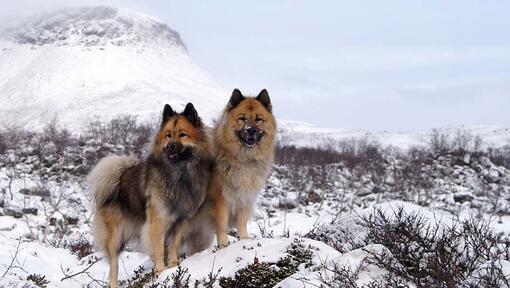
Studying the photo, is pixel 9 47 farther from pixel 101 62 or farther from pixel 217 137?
pixel 217 137

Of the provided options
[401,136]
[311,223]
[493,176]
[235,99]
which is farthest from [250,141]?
[401,136]

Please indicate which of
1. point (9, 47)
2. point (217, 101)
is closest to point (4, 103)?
point (217, 101)

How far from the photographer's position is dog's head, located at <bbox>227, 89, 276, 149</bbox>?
667cm

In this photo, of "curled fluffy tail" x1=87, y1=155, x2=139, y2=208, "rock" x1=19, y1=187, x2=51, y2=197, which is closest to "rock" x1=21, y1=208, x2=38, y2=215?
"rock" x1=19, y1=187, x2=51, y2=197

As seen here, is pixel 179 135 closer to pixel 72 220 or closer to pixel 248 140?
pixel 248 140

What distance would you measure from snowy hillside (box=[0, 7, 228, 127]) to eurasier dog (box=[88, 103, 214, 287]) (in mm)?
Result: 77809

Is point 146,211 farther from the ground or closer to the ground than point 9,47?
closer to the ground

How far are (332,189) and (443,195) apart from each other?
577cm

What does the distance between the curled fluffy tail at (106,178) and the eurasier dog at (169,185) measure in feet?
0.49

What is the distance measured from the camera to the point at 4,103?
12238 cm

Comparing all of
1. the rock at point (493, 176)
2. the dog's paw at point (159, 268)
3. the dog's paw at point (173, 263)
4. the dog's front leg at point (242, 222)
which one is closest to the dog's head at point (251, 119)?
the dog's front leg at point (242, 222)

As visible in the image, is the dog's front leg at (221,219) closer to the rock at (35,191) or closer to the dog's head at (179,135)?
the dog's head at (179,135)

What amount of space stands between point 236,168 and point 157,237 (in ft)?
4.08

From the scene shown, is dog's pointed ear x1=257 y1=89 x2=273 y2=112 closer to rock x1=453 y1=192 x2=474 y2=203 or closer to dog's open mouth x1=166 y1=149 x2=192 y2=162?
dog's open mouth x1=166 y1=149 x2=192 y2=162
